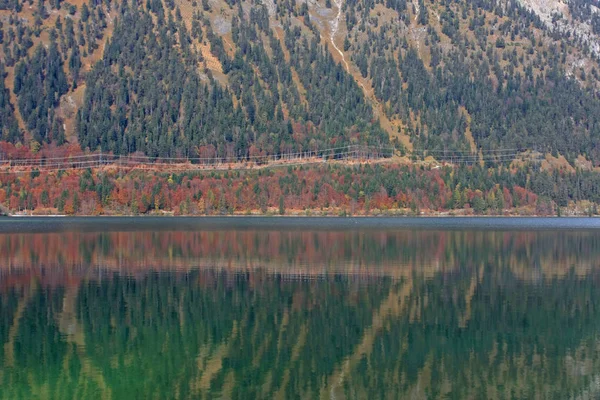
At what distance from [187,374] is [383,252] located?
155ft

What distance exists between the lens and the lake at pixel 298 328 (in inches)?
1141

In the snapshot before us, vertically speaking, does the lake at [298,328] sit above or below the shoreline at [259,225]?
above

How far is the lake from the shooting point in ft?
95.1

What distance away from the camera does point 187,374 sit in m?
29.9

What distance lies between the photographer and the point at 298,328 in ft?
123

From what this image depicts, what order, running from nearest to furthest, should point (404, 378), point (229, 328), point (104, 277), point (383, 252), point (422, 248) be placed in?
1. point (404, 378)
2. point (229, 328)
3. point (104, 277)
4. point (383, 252)
5. point (422, 248)

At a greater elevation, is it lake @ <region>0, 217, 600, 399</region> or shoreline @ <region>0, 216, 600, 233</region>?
lake @ <region>0, 217, 600, 399</region>

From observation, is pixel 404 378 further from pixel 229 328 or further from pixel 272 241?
pixel 272 241

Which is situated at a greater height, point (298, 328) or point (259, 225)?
point (298, 328)

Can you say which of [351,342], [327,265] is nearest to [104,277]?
[327,265]

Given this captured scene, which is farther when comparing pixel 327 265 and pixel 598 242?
Result: pixel 598 242

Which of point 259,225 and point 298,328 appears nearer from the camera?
point 298,328

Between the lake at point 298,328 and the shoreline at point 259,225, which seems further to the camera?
the shoreline at point 259,225

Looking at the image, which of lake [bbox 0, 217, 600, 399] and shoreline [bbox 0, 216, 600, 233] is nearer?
lake [bbox 0, 217, 600, 399]
